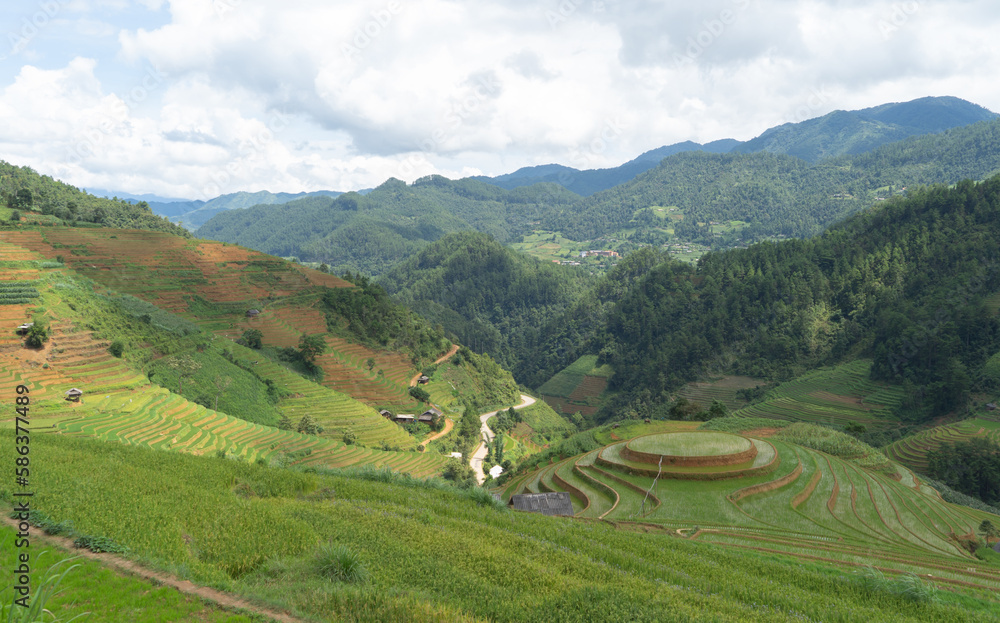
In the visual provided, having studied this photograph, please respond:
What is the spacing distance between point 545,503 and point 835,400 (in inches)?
2349

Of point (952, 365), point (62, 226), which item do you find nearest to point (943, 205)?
point (952, 365)

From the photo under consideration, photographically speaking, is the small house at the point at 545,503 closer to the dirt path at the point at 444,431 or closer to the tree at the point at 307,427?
the tree at the point at 307,427

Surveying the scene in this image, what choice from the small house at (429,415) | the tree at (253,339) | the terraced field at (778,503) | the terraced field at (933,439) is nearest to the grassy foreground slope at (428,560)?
the terraced field at (778,503)

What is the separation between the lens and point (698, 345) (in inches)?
4085

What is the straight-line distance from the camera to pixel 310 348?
216 ft

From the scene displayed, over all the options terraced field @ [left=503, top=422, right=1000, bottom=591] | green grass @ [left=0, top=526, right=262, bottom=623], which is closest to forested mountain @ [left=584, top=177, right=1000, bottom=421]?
terraced field @ [left=503, top=422, right=1000, bottom=591]

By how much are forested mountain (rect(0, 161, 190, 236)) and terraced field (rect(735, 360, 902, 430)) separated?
4187 inches

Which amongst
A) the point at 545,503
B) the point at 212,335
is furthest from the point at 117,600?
the point at 212,335

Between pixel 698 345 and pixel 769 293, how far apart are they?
64.2 ft

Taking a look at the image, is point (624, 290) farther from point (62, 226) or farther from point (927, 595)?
point (927, 595)

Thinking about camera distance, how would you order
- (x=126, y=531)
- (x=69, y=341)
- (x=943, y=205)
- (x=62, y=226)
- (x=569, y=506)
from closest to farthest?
(x=126, y=531) → (x=569, y=506) → (x=69, y=341) → (x=62, y=226) → (x=943, y=205)

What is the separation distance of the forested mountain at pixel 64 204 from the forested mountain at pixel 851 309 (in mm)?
101581

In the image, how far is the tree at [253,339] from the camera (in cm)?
6303

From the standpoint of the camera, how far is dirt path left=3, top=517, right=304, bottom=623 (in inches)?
380
